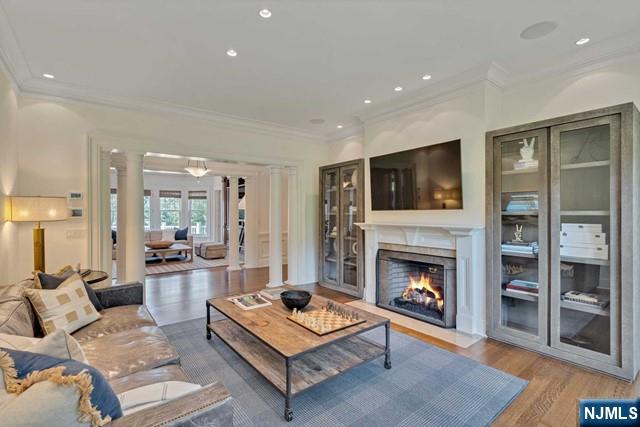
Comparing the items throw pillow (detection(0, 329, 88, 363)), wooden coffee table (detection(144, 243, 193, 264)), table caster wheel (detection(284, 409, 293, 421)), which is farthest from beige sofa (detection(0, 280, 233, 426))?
wooden coffee table (detection(144, 243, 193, 264))

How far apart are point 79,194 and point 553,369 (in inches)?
210

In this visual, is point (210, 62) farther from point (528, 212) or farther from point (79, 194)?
point (528, 212)

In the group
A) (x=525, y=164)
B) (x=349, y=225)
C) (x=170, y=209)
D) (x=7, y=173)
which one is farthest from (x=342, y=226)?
(x=170, y=209)

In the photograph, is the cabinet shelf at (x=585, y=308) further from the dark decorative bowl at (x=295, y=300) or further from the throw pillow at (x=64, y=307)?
the throw pillow at (x=64, y=307)

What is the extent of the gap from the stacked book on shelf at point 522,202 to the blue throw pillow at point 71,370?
353cm

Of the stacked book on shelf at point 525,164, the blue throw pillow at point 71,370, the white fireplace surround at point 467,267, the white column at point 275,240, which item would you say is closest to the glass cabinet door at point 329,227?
the white column at point 275,240

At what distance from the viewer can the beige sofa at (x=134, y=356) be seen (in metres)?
1.23

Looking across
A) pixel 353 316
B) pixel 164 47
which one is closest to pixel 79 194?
pixel 164 47

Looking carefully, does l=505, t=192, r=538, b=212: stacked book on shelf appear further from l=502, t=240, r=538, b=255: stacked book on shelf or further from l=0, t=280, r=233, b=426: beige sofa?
l=0, t=280, r=233, b=426: beige sofa

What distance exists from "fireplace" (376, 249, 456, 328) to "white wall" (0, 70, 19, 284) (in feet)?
13.7

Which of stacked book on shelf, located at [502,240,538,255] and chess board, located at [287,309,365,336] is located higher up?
stacked book on shelf, located at [502,240,538,255]

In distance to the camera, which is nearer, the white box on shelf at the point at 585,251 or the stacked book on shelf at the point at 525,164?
the white box on shelf at the point at 585,251

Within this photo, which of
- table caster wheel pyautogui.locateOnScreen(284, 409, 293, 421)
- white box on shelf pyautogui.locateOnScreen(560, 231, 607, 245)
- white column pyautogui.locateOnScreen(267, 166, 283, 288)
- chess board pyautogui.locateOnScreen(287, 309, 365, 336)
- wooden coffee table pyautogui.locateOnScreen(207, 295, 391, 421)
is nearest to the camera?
table caster wheel pyautogui.locateOnScreen(284, 409, 293, 421)

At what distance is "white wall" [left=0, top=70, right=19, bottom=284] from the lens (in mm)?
2875
